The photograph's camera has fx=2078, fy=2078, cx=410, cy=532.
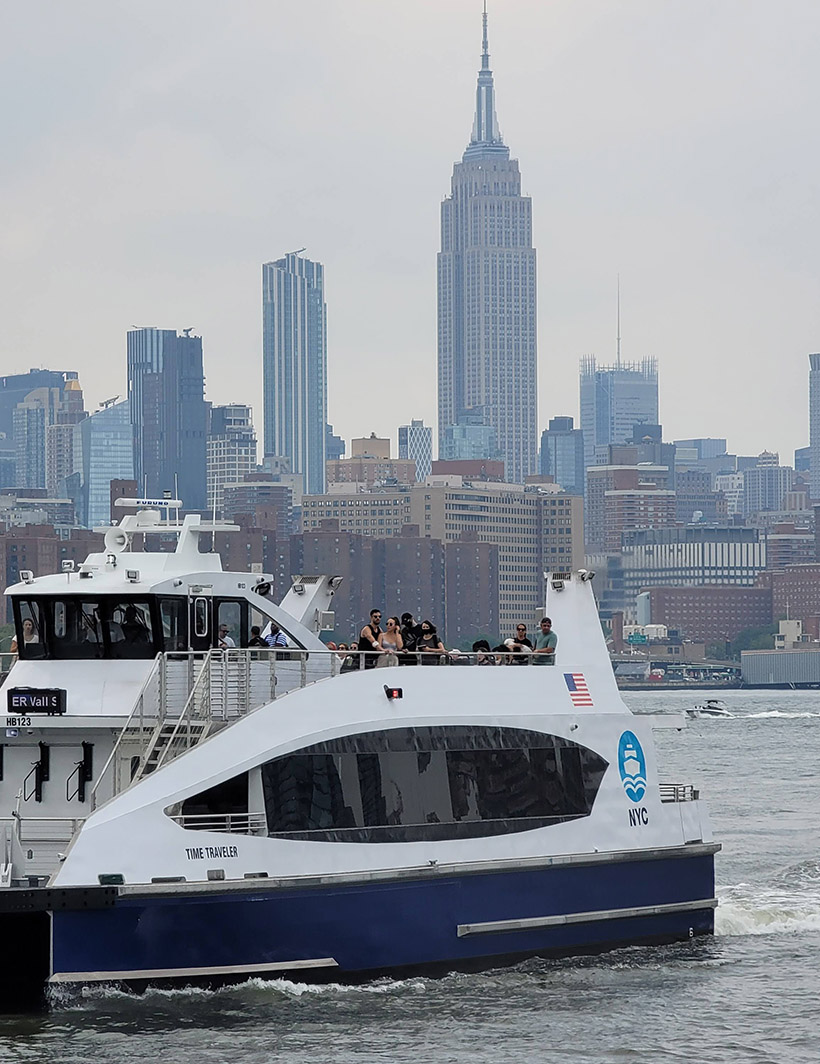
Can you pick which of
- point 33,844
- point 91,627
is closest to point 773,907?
point 91,627

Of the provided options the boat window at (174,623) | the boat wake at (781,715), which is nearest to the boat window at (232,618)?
the boat window at (174,623)

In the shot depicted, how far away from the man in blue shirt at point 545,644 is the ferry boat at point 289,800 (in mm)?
109

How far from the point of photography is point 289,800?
61.1ft

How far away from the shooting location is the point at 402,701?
64.4ft

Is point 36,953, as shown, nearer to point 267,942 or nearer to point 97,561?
point 267,942

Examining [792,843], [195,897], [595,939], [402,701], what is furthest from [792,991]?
[792,843]

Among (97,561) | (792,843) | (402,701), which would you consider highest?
(97,561)

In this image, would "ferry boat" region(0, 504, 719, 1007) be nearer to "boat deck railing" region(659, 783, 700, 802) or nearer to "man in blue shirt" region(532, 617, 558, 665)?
"man in blue shirt" region(532, 617, 558, 665)

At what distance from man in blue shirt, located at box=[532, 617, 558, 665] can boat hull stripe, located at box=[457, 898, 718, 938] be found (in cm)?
260

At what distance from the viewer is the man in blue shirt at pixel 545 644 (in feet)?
70.1

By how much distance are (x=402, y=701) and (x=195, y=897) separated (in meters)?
3.05

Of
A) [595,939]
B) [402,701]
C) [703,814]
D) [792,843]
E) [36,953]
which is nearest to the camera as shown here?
[36,953]

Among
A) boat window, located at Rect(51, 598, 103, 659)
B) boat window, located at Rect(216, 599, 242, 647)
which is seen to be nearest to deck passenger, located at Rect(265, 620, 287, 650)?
boat window, located at Rect(216, 599, 242, 647)

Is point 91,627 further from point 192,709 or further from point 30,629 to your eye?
point 192,709
